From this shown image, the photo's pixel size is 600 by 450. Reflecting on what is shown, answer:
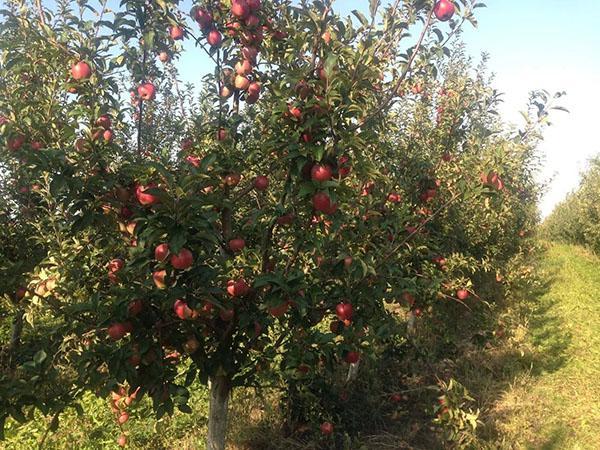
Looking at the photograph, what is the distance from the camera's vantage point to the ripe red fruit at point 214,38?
319cm

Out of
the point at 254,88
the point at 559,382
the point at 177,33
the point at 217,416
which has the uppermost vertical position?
the point at 177,33

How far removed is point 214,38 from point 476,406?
18.8 feet

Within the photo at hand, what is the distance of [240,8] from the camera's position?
114 inches

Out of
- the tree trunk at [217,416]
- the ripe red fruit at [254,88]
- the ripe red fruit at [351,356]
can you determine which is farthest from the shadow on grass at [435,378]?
the ripe red fruit at [254,88]

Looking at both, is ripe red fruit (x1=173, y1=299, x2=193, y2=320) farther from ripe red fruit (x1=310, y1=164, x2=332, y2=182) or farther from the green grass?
the green grass

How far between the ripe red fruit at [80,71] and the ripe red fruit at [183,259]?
1.42 m

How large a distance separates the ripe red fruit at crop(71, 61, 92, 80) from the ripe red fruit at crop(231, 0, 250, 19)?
3.29 feet

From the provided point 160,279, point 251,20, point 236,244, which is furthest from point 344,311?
point 251,20

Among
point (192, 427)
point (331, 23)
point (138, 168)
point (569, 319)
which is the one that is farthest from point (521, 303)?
point (138, 168)

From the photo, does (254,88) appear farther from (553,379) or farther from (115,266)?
(553,379)

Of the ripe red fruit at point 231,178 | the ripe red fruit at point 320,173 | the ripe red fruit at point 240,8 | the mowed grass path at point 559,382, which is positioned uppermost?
the ripe red fruit at point 240,8

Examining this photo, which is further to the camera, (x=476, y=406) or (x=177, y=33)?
(x=476, y=406)

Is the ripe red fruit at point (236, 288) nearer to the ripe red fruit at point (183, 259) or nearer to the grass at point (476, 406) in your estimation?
the ripe red fruit at point (183, 259)

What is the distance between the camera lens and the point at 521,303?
414 inches
